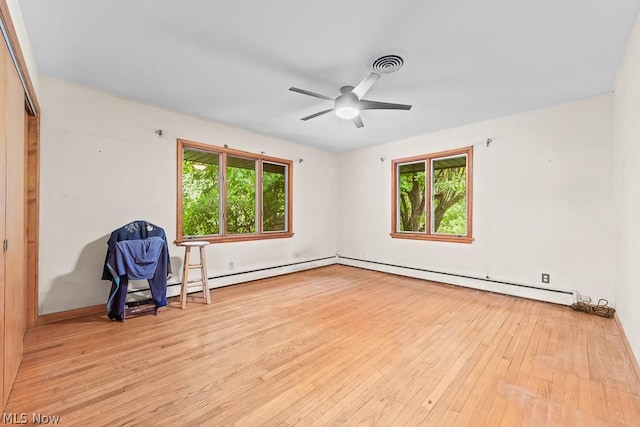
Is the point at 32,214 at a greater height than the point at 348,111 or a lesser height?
lesser

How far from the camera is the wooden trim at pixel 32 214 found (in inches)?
108

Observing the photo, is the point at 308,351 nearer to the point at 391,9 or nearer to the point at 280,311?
the point at 280,311

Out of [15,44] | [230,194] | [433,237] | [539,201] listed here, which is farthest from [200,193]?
[539,201]

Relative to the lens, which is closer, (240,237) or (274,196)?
(240,237)

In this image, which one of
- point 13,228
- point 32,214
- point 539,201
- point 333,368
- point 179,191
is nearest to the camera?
point 13,228

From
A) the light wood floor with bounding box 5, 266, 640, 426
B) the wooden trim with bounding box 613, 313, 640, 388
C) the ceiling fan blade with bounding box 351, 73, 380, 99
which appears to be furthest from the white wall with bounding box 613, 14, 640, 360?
the ceiling fan blade with bounding box 351, 73, 380, 99

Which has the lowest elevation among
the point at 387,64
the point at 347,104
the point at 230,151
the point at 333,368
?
the point at 333,368

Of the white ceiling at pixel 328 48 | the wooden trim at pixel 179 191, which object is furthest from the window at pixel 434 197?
the wooden trim at pixel 179 191

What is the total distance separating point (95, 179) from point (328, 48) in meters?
2.95

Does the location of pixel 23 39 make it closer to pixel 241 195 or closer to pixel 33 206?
pixel 33 206

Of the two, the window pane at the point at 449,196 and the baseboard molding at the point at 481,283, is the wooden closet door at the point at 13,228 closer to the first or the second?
the baseboard molding at the point at 481,283

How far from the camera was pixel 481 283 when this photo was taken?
412cm

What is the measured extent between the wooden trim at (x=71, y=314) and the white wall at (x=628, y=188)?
4941mm

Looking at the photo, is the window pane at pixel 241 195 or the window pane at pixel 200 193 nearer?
the window pane at pixel 200 193
